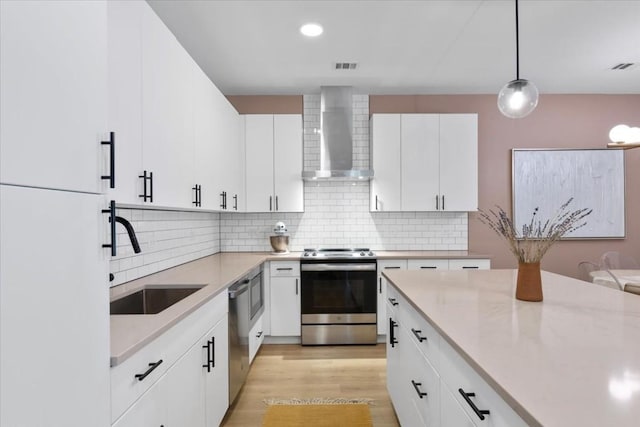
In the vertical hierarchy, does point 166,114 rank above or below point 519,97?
below

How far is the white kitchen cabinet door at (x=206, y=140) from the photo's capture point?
2660mm

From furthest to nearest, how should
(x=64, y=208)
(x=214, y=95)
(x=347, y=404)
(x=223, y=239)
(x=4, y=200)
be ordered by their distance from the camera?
(x=223, y=239), (x=214, y=95), (x=347, y=404), (x=64, y=208), (x=4, y=200)

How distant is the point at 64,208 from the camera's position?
0.84 meters

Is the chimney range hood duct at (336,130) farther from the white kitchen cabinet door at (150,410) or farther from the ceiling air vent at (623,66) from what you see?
the white kitchen cabinet door at (150,410)

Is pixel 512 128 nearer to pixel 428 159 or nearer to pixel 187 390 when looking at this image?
pixel 428 159

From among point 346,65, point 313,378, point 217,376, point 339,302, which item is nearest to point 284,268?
point 339,302

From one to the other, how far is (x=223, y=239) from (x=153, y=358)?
3093 millimetres

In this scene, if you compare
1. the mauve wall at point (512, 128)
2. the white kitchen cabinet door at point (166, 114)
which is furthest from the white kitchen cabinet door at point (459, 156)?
the white kitchen cabinet door at point (166, 114)

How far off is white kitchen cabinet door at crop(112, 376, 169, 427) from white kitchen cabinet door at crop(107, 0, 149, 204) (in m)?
0.80

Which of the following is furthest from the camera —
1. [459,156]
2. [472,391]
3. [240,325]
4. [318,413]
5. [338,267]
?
[459,156]

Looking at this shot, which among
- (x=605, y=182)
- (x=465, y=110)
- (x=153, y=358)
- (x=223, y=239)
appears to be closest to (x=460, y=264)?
(x=465, y=110)

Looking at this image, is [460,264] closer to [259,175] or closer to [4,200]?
[259,175]

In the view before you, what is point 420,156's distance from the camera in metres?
4.08

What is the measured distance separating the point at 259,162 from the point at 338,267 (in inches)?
57.5
